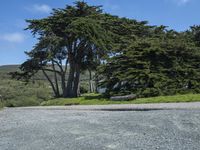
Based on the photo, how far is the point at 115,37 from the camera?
36125mm

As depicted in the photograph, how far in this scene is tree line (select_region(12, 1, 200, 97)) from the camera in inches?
1029

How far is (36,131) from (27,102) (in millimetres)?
20991

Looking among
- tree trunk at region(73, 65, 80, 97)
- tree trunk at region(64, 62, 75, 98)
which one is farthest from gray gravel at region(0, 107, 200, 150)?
tree trunk at region(73, 65, 80, 97)

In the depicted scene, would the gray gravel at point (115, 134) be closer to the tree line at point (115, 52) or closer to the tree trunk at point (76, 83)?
the tree line at point (115, 52)

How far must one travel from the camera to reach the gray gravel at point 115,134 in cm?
895

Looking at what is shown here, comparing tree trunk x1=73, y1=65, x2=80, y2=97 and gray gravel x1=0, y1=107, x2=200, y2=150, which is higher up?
tree trunk x1=73, y1=65, x2=80, y2=97

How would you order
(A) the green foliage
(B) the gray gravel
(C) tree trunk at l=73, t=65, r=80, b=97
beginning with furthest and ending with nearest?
(C) tree trunk at l=73, t=65, r=80, b=97
(A) the green foliage
(B) the gray gravel

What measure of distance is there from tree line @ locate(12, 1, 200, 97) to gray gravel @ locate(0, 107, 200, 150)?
11.7 m

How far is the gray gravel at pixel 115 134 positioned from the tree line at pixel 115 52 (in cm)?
1172

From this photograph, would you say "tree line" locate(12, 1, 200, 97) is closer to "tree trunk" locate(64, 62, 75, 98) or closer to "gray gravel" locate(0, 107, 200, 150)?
"tree trunk" locate(64, 62, 75, 98)

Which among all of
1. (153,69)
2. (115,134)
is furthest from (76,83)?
(115,134)

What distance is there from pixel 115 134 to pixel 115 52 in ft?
70.4

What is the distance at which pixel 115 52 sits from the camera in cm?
3170

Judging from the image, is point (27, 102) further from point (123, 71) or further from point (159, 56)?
point (159, 56)
